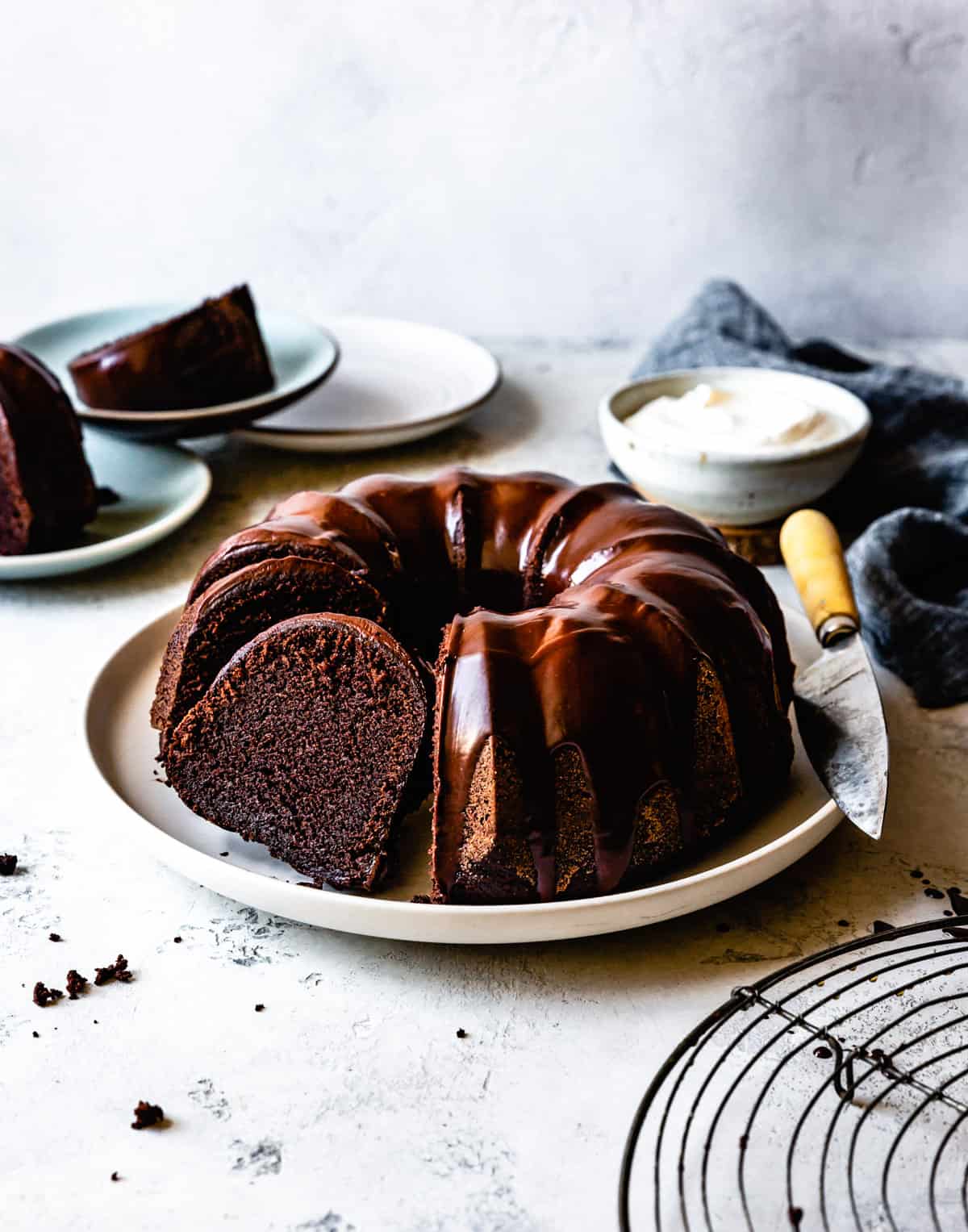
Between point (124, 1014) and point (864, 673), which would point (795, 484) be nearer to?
point (864, 673)

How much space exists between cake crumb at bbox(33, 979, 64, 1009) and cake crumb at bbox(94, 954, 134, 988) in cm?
4

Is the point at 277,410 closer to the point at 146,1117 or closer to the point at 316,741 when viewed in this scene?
the point at 316,741

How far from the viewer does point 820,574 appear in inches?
74.4

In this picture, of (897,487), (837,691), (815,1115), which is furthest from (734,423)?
(815,1115)

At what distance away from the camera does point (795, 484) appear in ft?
7.32

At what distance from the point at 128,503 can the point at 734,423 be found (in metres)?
1.19

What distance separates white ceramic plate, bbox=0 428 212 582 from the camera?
2.27m

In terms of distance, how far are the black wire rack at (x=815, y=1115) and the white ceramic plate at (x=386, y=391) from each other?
66.9 inches

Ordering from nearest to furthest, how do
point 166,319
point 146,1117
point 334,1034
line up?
point 146,1117 < point 334,1034 < point 166,319

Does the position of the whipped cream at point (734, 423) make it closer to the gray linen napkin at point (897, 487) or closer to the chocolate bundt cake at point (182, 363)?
the gray linen napkin at point (897, 487)

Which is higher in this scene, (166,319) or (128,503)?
(166,319)

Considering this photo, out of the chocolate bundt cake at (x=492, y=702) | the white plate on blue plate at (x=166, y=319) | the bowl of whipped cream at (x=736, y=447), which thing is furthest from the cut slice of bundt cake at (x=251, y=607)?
the white plate on blue plate at (x=166, y=319)

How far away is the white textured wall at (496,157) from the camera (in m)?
3.24

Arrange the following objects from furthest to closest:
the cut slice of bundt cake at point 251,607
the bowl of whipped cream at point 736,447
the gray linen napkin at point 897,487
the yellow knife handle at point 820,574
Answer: the bowl of whipped cream at point 736,447 → the gray linen napkin at point 897,487 → the yellow knife handle at point 820,574 → the cut slice of bundt cake at point 251,607
